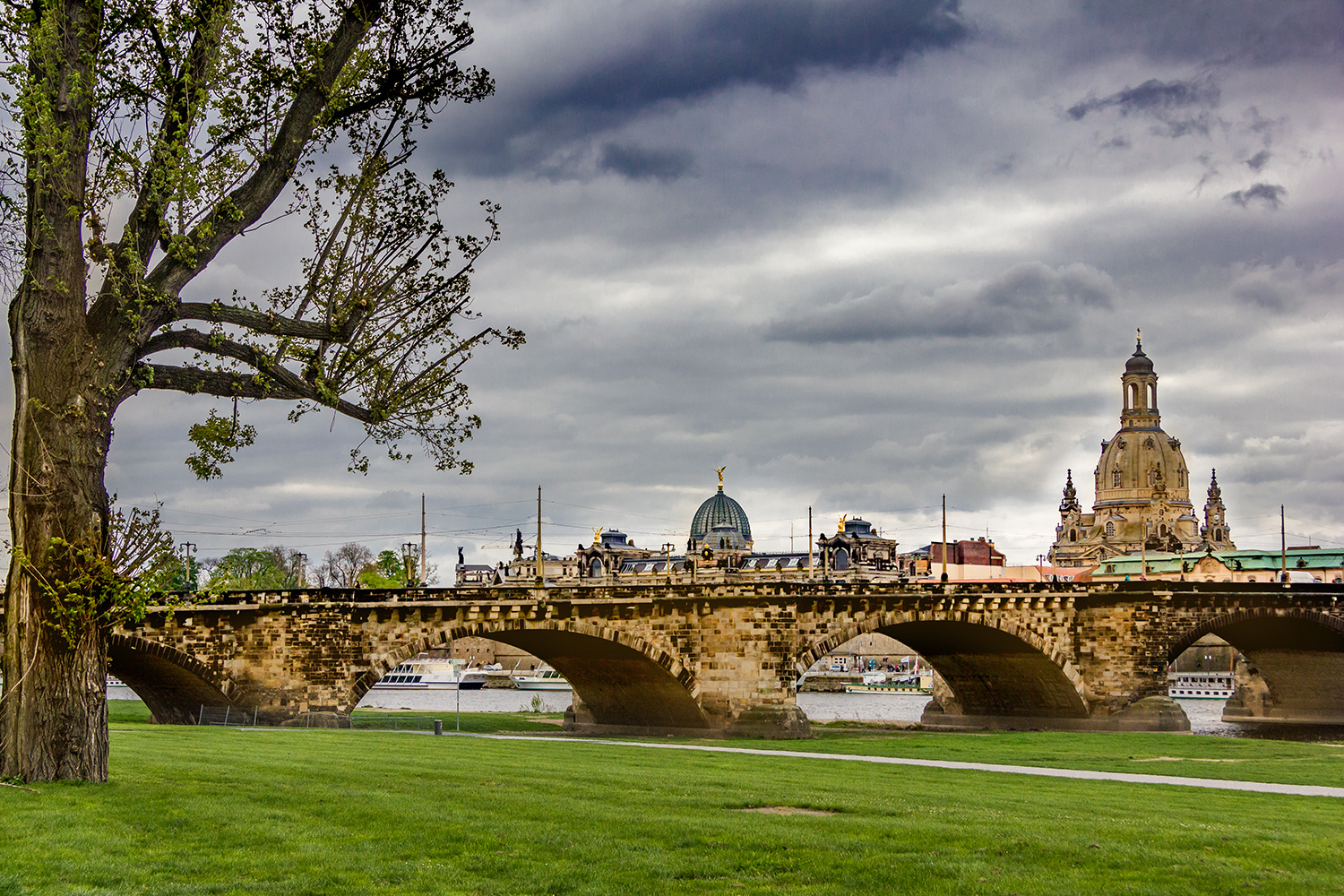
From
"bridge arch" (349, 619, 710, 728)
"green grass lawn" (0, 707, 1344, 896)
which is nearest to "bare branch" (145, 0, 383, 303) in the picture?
"green grass lawn" (0, 707, 1344, 896)

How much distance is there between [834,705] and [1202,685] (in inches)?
1700

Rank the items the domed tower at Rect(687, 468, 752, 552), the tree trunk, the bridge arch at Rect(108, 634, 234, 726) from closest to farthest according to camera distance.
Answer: the tree trunk < the bridge arch at Rect(108, 634, 234, 726) < the domed tower at Rect(687, 468, 752, 552)

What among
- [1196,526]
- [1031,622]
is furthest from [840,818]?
[1196,526]

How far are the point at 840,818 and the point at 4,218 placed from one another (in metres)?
14.9

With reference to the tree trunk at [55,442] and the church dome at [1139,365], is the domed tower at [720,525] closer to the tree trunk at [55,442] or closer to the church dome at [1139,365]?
the church dome at [1139,365]

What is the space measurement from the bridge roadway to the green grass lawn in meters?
21.4

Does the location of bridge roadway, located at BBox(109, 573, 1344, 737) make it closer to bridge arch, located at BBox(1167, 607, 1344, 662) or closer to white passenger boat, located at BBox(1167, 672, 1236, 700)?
bridge arch, located at BBox(1167, 607, 1344, 662)

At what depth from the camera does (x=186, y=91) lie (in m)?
18.5

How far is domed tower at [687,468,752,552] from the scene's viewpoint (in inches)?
7156

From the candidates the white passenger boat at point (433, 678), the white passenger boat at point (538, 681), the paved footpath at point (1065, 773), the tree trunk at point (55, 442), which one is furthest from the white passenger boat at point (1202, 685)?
the tree trunk at point (55, 442)

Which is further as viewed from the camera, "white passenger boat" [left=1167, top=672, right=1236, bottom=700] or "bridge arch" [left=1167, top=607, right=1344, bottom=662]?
"white passenger boat" [left=1167, top=672, right=1236, bottom=700]

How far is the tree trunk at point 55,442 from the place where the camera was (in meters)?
17.6

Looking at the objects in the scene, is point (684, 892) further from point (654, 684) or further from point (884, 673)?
point (884, 673)

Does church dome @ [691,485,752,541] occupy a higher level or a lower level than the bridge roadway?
higher
